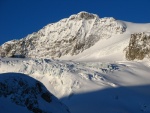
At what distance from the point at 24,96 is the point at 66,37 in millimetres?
81592

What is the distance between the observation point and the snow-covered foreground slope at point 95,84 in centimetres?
2778

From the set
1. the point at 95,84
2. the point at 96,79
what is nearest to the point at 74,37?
the point at 96,79

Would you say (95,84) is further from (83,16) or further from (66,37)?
(83,16)

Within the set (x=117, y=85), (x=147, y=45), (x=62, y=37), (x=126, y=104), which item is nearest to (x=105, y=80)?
(x=117, y=85)

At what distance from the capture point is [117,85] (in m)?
33.2

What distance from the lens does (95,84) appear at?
107 ft

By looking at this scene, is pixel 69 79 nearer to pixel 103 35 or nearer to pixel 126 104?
pixel 126 104

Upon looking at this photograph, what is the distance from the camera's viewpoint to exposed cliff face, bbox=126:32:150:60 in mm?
56406

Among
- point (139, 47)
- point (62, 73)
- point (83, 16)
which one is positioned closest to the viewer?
point (62, 73)

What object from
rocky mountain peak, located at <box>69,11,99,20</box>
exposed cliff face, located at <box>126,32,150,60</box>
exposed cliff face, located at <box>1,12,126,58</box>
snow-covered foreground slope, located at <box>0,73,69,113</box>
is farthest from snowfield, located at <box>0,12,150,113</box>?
rocky mountain peak, located at <box>69,11,99,20</box>

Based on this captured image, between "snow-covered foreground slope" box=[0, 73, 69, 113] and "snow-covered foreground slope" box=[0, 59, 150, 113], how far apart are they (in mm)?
9900

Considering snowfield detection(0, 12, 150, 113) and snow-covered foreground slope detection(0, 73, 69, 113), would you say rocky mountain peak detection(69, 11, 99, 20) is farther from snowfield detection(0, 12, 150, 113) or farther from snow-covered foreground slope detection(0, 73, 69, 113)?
snow-covered foreground slope detection(0, 73, 69, 113)

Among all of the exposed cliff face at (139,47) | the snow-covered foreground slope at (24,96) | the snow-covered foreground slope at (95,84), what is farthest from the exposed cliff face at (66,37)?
the snow-covered foreground slope at (24,96)

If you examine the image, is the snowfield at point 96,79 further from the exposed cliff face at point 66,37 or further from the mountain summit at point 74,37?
the exposed cliff face at point 66,37
